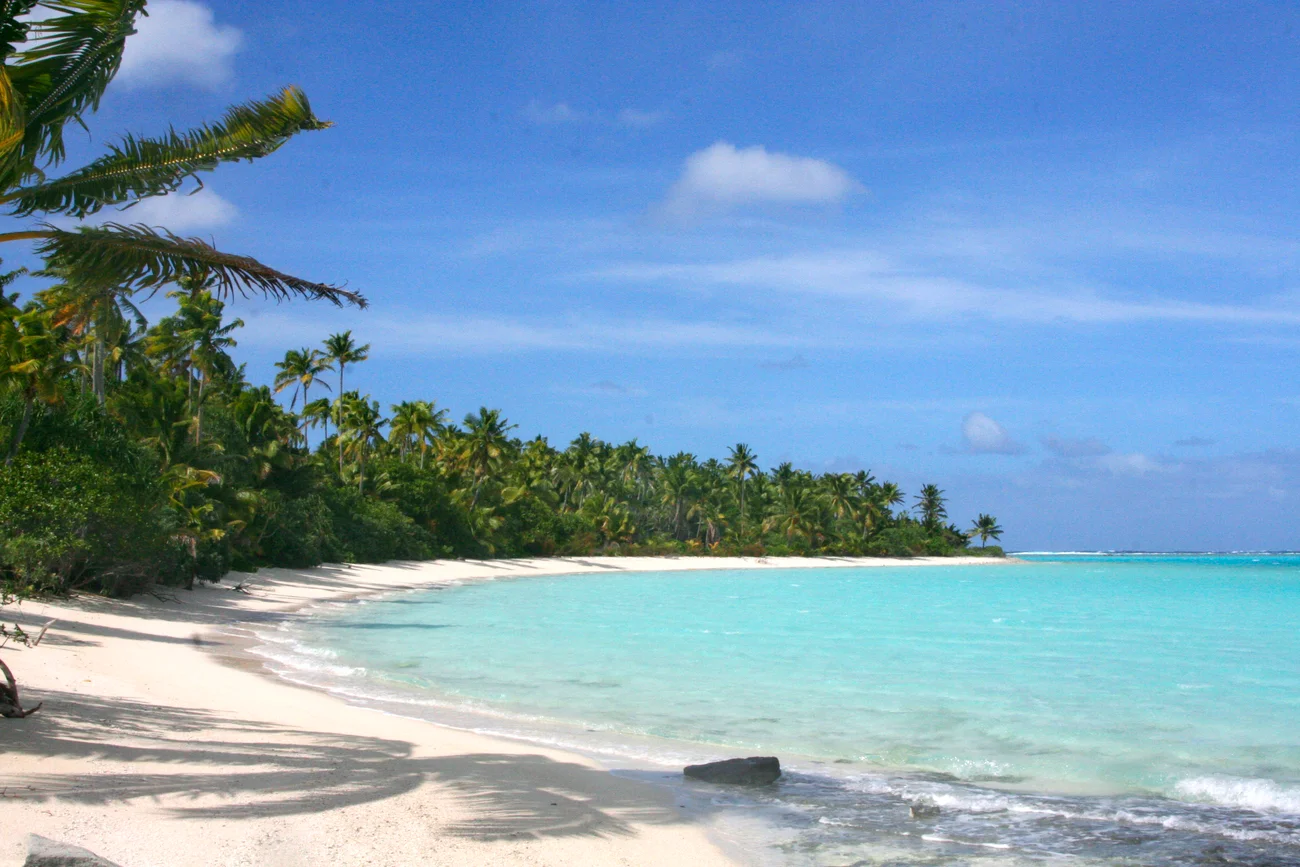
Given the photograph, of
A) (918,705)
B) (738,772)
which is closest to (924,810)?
(738,772)

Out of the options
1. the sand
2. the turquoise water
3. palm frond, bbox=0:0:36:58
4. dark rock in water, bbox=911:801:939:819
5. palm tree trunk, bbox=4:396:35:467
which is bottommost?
the turquoise water

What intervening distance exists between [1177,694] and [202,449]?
80.4 ft

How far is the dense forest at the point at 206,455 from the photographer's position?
727 centimetres

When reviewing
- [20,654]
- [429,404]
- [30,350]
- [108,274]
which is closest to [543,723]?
[20,654]

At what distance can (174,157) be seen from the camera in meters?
7.66

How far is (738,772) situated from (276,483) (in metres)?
33.2

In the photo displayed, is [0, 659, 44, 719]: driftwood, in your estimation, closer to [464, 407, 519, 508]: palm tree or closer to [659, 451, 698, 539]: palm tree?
[464, 407, 519, 508]: palm tree

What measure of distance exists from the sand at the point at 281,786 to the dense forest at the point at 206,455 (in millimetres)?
3414

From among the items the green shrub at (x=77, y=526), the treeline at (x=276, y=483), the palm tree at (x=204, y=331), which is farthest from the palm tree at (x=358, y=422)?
the green shrub at (x=77, y=526)

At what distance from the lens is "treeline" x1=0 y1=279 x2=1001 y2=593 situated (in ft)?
60.4

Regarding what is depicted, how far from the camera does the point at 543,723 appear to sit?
12.1 m

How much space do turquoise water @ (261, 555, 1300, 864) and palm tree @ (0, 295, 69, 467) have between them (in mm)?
6322

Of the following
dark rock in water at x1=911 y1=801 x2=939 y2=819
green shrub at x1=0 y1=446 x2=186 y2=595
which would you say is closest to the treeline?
green shrub at x1=0 y1=446 x2=186 y2=595

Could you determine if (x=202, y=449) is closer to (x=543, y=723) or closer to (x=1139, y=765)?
(x=543, y=723)
